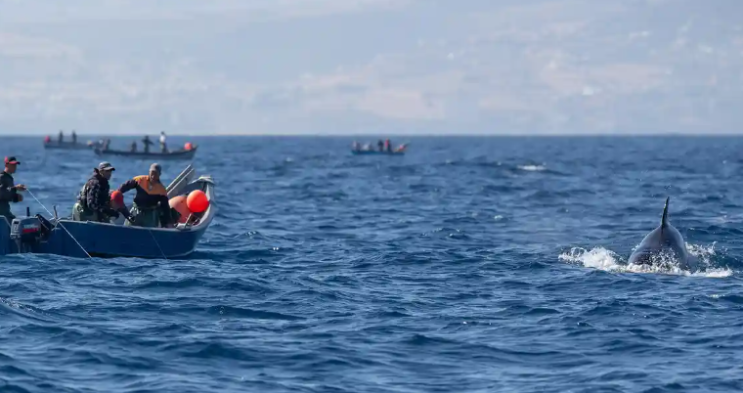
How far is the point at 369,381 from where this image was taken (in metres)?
12.2

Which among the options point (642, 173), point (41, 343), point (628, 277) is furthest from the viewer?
point (642, 173)

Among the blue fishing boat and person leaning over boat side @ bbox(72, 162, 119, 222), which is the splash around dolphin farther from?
person leaning over boat side @ bbox(72, 162, 119, 222)

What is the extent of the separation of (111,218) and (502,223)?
42.9 ft

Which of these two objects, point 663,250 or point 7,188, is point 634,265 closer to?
point 663,250

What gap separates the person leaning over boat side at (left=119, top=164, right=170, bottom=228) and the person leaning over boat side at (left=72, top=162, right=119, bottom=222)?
62 centimetres

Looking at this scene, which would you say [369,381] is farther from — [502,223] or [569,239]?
[502,223]

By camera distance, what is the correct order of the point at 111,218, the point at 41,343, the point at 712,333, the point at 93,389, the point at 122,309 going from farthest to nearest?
the point at 111,218
the point at 122,309
the point at 712,333
the point at 41,343
the point at 93,389

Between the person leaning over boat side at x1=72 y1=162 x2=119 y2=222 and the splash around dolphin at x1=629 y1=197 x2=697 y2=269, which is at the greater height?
the person leaning over boat side at x1=72 y1=162 x2=119 y2=222

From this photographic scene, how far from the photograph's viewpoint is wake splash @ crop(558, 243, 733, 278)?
20.5 metres

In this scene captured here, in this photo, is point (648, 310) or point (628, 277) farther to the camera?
point (628, 277)

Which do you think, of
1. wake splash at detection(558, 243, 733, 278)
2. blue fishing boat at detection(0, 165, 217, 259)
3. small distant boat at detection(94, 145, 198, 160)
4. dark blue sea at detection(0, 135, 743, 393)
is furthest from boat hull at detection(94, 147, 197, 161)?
wake splash at detection(558, 243, 733, 278)

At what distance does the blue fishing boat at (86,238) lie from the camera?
21.0m

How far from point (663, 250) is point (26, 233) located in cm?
1197

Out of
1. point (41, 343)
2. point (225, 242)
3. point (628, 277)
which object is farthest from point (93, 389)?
point (225, 242)
